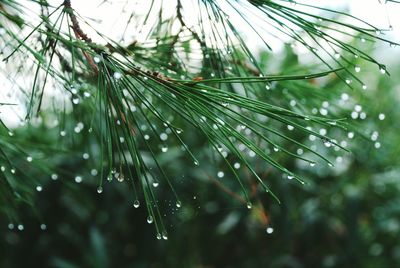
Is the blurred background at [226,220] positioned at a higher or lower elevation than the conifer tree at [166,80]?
higher

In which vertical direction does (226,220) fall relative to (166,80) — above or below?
above

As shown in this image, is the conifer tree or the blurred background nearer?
the conifer tree

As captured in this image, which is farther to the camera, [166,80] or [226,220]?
[226,220]

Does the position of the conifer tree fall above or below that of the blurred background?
below

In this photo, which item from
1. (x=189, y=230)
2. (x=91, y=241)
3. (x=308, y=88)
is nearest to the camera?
(x=308, y=88)

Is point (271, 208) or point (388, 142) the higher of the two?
point (388, 142)

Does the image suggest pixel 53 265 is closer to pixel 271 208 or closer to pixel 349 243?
pixel 271 208

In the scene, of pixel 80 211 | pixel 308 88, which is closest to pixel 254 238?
pixel 80 211

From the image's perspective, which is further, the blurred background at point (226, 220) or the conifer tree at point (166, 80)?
the blurred background at point (226, 220)
